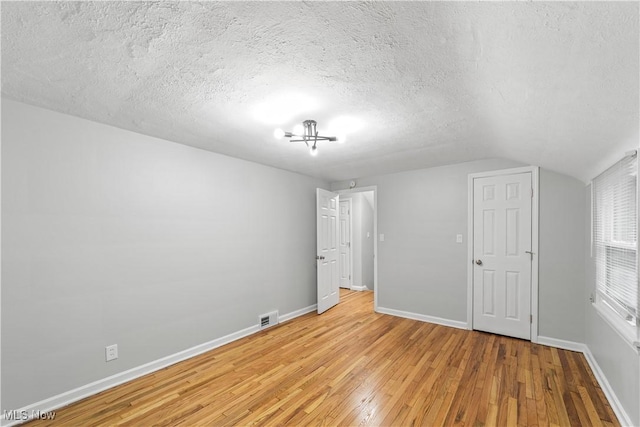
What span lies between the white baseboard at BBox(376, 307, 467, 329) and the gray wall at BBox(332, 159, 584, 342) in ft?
0.17

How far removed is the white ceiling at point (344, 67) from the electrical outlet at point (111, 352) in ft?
6.52

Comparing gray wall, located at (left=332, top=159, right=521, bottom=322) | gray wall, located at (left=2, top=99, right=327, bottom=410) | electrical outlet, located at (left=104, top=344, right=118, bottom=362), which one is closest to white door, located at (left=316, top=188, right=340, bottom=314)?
gray wall, located at (left=332, top=159, right=521, bottom=322)

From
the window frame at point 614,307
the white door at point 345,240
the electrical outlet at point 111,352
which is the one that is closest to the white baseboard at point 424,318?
the window frame at point 614,307

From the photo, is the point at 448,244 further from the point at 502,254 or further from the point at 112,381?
the point at 112,381

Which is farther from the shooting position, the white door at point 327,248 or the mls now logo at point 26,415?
the white door at point 327,248

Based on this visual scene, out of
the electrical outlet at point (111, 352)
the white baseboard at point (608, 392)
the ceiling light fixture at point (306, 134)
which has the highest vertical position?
the ceiling light fixture at point (306, 134)

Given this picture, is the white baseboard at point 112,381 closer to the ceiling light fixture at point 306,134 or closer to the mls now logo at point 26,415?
the mls now logo at point 26,415

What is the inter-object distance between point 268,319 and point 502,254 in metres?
3.25

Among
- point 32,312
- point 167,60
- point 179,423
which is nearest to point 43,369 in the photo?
point 32,312

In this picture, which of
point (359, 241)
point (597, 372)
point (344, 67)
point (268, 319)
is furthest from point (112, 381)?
point (359, 241)

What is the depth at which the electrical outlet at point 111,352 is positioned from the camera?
2.45 m

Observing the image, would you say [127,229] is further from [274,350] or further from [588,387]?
[588,387]

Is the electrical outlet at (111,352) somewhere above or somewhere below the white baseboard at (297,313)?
above

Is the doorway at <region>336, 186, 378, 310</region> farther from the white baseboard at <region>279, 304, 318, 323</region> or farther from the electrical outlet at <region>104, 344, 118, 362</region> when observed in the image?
the electrical outlet at <region>104, 344, 118, 362</region>
